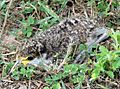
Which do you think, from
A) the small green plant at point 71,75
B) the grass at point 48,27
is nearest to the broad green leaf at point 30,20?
the grass at point 48,27

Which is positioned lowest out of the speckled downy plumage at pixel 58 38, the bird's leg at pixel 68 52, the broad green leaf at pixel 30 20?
the bird's leg at pixel 68 52

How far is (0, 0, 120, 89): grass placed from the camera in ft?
8.24

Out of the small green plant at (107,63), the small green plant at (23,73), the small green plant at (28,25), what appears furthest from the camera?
the small green plant at (28,25)

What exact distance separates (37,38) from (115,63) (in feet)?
2.11

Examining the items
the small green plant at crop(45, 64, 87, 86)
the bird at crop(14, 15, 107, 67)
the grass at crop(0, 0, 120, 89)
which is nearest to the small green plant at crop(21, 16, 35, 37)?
the grass at crop(0, 0, 120, 89)

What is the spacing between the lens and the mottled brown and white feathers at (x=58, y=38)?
2.79 metres

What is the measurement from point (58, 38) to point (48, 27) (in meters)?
0.27

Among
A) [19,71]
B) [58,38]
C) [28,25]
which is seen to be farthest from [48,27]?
[19,71]

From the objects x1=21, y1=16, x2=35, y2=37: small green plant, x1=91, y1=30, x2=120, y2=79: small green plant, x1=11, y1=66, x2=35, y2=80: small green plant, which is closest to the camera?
x1=91, y1=30, x2=120, y2=79: small green plant

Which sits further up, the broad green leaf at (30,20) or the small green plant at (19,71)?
the broad green leaf at (30,20)

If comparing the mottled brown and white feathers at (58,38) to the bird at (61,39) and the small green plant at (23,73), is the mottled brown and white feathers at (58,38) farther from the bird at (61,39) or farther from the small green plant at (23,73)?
the small green plant at (23,73)

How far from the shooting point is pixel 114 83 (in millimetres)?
2516

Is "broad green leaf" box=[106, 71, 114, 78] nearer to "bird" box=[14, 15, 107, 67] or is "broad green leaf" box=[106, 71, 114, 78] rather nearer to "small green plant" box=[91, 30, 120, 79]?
"small green plant" box=[91, 30, 120, 79]

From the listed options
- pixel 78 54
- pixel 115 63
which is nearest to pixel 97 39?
pixel 78 54
